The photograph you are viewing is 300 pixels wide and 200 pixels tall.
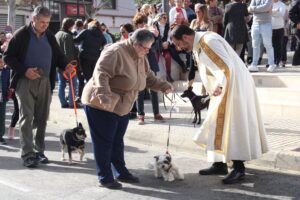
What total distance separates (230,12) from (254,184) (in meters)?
5.80

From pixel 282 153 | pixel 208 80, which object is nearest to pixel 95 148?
pixel 208 80

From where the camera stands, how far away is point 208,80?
571cm

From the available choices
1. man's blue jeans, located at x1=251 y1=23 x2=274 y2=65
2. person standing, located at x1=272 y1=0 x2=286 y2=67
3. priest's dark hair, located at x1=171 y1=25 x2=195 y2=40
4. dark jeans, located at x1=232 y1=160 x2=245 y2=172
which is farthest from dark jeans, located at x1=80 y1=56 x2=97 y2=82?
dark jeans, located at x1=232 y1=160 x2=245 y2=172

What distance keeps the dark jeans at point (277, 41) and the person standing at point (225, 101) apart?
21.6ft

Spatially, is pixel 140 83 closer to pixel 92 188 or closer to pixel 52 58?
pixel 92 188

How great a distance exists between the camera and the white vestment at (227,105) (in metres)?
5.49

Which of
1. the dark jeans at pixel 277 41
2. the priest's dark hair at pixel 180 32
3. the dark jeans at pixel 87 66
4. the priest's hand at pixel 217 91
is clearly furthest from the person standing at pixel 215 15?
the priest's hand at pixel 217 91

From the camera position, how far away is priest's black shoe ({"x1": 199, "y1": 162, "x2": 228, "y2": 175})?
20.2ft

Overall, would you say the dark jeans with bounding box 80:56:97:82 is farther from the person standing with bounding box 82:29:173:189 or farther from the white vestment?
the white vestment

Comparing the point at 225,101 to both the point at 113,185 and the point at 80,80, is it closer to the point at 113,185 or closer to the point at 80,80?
the point at 113,185

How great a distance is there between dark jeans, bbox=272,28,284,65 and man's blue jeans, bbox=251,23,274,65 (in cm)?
73

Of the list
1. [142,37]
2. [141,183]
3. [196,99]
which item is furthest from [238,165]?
[196,99]

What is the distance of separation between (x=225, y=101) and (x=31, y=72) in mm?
2593

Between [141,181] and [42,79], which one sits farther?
[42,79]
